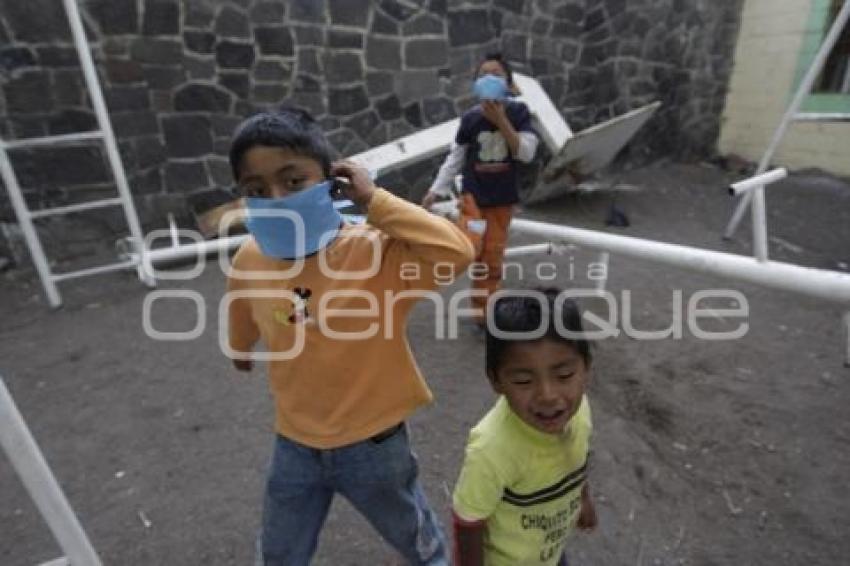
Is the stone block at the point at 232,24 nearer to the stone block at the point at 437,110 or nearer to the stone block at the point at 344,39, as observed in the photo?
the stone block at the point at 344,39

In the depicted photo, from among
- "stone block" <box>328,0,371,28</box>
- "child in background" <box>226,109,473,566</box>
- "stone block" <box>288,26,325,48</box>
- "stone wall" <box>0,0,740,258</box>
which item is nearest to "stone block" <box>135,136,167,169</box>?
"stone wall" <box>0,0,740,258</box>

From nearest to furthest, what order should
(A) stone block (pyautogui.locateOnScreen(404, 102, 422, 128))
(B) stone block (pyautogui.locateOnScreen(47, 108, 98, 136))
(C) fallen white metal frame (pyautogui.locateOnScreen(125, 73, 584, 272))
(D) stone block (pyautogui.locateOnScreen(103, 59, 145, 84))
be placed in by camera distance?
(C) fallen white metal frame (pyautogui.locateOnScreen(125, 73, 584, 272))
(B) stone block (pyautogui.locateOnScreen(47, 108, 98, 136))
(D) stone block (pyautogui.locateOnScreen(103, 59, 145, 84))
(A) stone block (pyautogui.locateOnScreen(404, 102, 422, 128))

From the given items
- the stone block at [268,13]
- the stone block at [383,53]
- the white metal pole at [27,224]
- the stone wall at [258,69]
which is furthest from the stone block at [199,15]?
the white metal pole at [27,224]

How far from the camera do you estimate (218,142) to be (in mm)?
4469

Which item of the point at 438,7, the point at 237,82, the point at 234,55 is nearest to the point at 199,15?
the point at 234,55

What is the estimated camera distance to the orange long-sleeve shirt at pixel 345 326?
1.10m

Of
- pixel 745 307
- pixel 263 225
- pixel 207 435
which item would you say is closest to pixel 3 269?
pixel 207 435

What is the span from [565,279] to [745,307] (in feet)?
3.74

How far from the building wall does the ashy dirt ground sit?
4126 mm

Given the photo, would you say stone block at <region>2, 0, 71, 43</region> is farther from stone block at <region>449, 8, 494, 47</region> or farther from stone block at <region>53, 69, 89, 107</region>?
stone block at <region>449, 8, 494, 47</region>

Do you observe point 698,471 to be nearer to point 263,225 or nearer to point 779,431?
point 779,431

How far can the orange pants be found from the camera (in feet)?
9.14

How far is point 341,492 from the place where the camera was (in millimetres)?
1236

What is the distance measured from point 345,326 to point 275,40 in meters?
4.11
